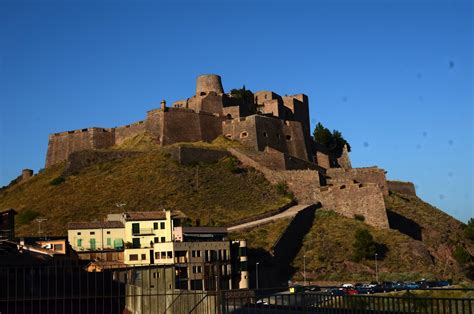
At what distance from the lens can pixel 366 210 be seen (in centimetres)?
8250

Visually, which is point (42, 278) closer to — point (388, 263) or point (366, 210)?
point (388, 263)

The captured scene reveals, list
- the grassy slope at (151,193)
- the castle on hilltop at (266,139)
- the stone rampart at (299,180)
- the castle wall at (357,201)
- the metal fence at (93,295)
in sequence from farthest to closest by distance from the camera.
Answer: the stone rampart at (299,180)
the castle on hilltop at (266,139)
the grassy slope at (151,193)
the castle wall at (357,201)
the metal fence at (93,295)

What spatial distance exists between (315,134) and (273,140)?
15567mm

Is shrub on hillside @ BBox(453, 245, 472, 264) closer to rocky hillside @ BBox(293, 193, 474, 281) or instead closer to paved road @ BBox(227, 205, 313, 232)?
rocky hillside @ BBox(293, 193, 474, 281)

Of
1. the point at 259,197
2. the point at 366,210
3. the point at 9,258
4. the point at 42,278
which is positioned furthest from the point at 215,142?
the point at 42,278

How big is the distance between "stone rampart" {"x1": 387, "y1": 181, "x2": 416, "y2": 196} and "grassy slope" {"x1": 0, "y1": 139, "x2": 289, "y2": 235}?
928 inches

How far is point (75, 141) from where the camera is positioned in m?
110

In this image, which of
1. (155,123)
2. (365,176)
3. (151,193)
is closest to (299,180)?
(365,176)

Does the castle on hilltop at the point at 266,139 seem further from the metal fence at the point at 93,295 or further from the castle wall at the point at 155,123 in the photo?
the metal fence at the point at 93,295

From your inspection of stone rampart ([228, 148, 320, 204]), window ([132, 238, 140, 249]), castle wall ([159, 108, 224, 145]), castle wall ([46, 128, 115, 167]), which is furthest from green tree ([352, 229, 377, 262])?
castle wall ([46, 128, 115, 167])

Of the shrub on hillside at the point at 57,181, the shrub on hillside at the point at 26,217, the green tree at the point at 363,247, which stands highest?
the shrub on hillside at the point at 57,181

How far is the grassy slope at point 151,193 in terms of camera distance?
273ft

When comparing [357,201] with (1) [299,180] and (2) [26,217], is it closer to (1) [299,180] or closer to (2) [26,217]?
(1) [299,180]

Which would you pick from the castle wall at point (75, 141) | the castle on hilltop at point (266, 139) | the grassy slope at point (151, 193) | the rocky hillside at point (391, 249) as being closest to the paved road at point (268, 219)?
the grassy slope at point (151, 193)
